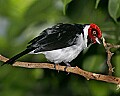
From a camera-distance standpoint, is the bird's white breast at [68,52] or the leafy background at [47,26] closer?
the bird's white breast at [68,52]

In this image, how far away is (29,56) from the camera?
1.51 m

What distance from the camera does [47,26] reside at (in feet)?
5.14

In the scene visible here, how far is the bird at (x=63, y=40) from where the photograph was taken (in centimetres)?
115

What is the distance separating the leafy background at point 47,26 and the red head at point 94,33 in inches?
6.2

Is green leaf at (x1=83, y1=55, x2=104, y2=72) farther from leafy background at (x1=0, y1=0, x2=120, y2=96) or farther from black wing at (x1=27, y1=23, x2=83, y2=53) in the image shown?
black wing at (x1=27, y1=23, x2=83, y2=53)

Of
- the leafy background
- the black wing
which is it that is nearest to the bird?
the black wing

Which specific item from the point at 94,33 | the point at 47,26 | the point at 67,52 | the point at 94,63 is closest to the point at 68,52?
the point at 67,52

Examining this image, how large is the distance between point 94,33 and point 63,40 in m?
0.09

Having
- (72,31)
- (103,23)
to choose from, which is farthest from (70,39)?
(103,23)

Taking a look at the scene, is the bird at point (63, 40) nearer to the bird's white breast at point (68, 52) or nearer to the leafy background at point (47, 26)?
the bird's white breast at point (68, 52)

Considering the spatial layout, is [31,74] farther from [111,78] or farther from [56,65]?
[111,78]

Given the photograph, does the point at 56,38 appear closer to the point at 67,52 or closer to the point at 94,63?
the point at 67,52

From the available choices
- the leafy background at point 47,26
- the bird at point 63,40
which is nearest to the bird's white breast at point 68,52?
the bird at point 63,40

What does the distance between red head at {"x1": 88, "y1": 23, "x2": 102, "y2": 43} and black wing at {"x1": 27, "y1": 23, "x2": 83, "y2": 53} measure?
0.19ft
